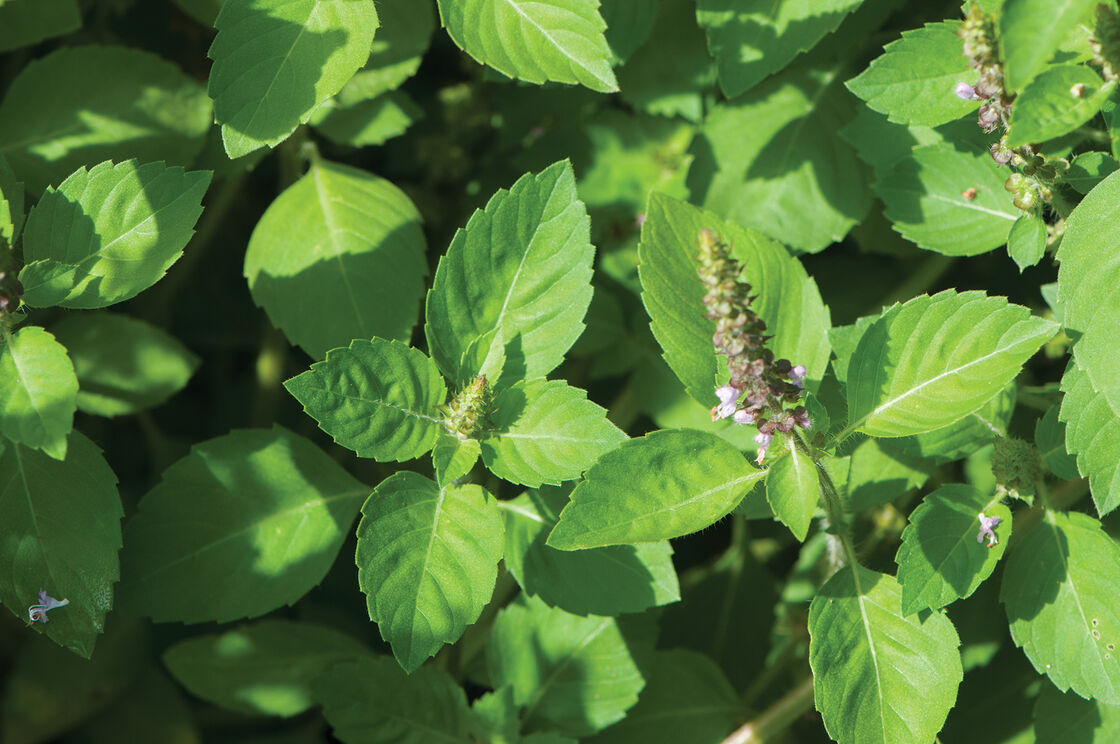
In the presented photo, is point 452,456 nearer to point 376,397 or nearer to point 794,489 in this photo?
point 376,397

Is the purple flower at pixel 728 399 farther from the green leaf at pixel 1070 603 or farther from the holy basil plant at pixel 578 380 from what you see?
the green leaf at pixel 1070 603

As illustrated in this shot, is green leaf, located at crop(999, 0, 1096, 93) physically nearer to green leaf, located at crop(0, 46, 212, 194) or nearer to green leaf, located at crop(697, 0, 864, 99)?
green leaf, located at crop(697, 0, 864, 99)

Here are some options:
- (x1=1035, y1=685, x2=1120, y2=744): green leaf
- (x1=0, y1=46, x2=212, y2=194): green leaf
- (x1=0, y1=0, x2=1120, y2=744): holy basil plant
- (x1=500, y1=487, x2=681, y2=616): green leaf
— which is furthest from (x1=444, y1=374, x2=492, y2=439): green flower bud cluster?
(x1=1035, y1=685, x2=1120, y2=744): green leaf

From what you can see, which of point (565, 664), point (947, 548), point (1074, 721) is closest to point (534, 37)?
point (947, 548)

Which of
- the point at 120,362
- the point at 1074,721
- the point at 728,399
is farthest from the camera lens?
the point at 120,362

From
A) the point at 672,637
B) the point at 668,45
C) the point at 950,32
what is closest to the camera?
the point at 950,32

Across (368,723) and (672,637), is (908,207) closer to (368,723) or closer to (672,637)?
(672,637)

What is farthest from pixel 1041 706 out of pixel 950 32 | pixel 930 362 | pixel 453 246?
pixel 453 246
